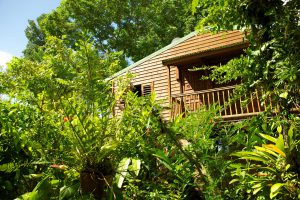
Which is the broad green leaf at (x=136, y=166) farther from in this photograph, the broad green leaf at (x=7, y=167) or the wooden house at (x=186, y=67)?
the wooden house at (x=186, y=67)

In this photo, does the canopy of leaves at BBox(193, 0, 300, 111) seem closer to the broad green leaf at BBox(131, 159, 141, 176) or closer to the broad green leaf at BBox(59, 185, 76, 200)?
the broad green leaf at BBox(131, 159, 141, 176)

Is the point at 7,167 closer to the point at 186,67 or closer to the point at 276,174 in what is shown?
the point at 276,174

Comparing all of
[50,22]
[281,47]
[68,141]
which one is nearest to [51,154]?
[68,141]

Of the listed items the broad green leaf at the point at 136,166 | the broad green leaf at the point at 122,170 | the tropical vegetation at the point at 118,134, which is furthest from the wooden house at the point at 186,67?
the broad green leaf at the point at 122,170

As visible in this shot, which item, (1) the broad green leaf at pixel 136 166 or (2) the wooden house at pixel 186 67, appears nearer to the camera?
(1) the broad green leaf at pixel 136 166

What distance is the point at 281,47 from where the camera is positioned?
284 cm

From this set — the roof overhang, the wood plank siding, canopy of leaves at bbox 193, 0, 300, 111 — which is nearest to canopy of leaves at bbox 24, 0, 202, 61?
the wood plank siding

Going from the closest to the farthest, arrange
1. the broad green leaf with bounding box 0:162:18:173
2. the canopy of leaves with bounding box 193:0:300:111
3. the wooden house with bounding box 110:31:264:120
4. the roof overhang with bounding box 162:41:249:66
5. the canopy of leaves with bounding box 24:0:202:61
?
the broad green leaf with bounding box 0:162:18:173
the canopy of leaves with bounding box 193:0:300:111
the roof overhang with bounding box 162:41:249:66
the wooden house with bounding box 110:31:264:120
the canopy of leaves with bounding box 24:0:202:61

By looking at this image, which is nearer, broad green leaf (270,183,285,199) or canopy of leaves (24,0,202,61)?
broad green leaf (270,183,285,199)

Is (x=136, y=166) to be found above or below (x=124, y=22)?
below

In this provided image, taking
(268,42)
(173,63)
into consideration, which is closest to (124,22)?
(173,63)

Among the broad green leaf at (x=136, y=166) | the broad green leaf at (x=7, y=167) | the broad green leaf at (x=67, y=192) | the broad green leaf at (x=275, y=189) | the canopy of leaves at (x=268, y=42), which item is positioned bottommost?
the broad green leaf at (x=275, y=189)

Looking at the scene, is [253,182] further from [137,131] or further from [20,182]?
[20,182]

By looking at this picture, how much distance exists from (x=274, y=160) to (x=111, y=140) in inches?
61.0
